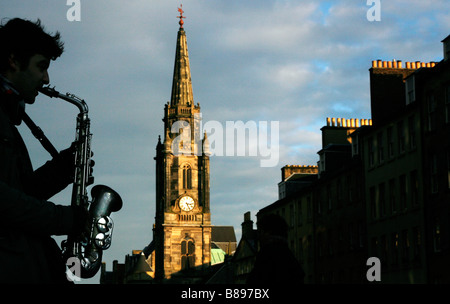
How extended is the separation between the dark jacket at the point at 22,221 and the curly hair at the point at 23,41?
0.26 meters

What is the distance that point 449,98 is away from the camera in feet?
127

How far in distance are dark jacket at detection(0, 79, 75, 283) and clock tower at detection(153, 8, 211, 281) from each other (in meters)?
127

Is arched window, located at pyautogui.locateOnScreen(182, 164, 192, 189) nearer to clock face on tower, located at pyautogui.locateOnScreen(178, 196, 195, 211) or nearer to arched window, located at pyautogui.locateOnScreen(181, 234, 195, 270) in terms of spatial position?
clock face on tower, located at pyautogui.locateOnScreen(178, 196, 195, 211)

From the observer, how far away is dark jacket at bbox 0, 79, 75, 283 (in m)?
3.64

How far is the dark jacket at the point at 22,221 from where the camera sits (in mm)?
3640

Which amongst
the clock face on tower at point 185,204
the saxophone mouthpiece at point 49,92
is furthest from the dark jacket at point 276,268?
the clock face on tower at point 185,204

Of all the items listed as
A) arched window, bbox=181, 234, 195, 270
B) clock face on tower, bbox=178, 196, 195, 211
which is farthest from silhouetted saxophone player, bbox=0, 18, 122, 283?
clock face on tower, bbox=178, 196, 195, 211

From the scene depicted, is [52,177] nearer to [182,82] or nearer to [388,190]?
[388,190]

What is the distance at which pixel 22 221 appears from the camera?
3.66 meters

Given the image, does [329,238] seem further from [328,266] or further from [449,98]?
→ [449,98]

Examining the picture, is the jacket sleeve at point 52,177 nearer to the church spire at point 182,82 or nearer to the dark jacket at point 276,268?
the dark jacket at point 276,268

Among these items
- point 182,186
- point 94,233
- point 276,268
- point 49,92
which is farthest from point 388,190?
point 182,186
